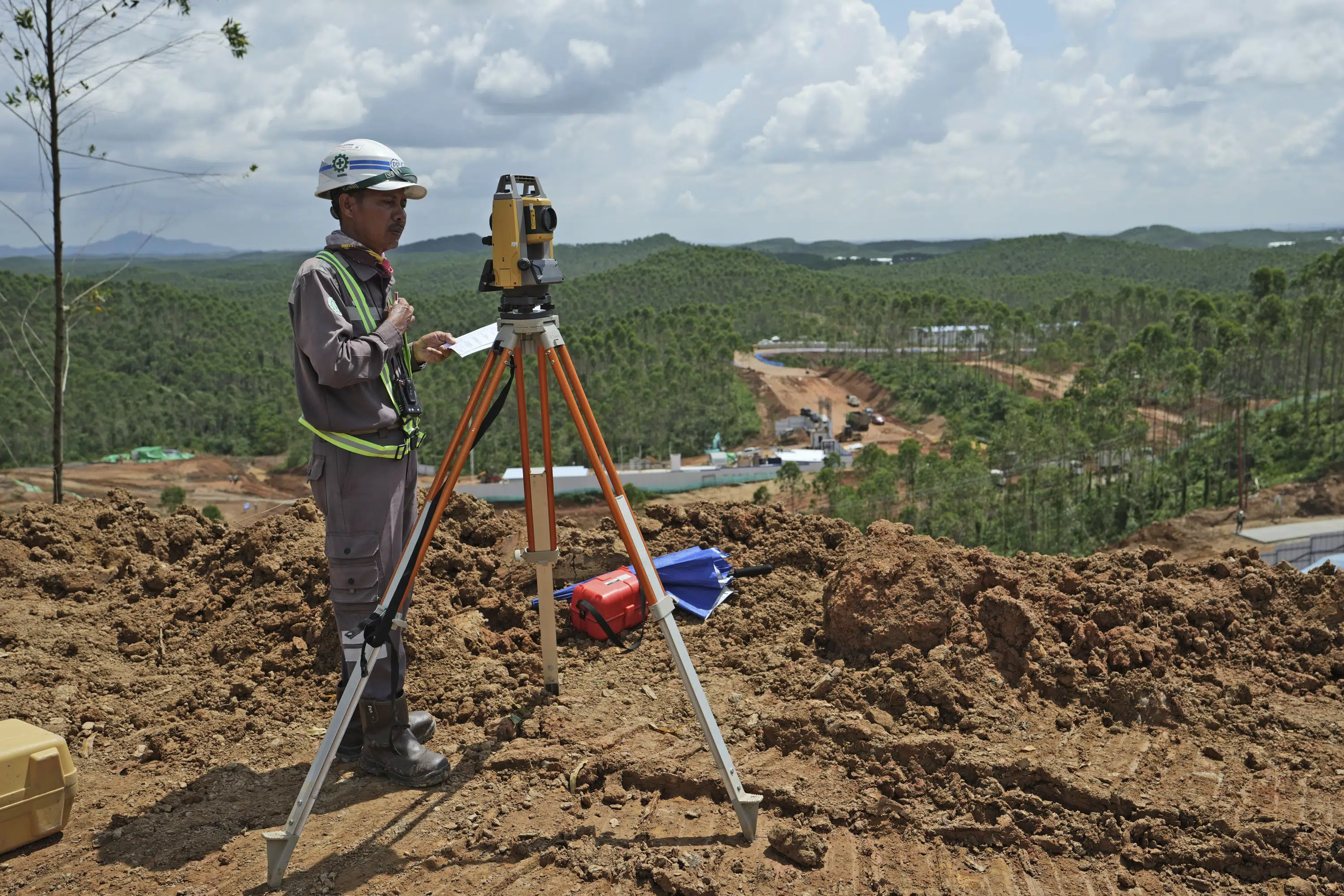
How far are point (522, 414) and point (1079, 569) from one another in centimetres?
310

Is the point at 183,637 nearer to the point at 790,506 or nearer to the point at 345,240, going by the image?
the point at 345,240

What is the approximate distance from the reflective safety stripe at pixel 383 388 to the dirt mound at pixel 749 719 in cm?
125

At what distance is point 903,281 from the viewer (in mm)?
124438

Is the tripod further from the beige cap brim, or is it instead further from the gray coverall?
the beige cap brim

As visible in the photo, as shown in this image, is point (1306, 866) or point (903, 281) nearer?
point (1306, 866)

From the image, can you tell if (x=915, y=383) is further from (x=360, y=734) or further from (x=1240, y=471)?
(x=360, y=734)

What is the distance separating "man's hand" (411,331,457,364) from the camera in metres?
3.13

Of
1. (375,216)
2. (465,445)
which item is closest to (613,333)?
(375,216)

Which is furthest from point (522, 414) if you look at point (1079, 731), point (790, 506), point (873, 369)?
point (873, 369)

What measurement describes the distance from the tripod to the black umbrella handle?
1533mm

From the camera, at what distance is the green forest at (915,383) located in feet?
125

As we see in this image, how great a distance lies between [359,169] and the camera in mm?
3080

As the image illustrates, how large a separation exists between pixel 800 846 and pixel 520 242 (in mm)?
2231

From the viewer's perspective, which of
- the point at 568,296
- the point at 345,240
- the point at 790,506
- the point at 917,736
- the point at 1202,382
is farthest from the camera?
the point at 568,296
